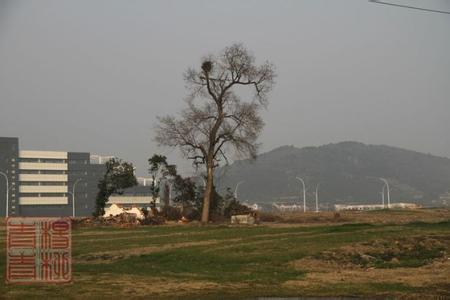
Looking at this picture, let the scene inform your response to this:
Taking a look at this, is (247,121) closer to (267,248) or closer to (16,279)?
(267,248)

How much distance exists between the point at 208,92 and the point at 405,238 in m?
32.6

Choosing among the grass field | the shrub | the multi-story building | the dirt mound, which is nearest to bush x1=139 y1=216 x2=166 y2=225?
the shrub

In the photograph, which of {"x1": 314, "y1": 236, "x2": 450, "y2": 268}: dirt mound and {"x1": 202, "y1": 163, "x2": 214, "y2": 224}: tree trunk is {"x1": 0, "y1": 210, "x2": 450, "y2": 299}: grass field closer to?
{"x1": 314, "y1": 236, "x2": 450, "y2": 268}: dirt mound

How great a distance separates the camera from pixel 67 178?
536 ft

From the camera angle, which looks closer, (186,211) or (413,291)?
(413,291)

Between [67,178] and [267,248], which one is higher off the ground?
[67,178]

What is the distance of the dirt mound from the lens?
2328 cm

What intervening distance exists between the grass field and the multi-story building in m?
123

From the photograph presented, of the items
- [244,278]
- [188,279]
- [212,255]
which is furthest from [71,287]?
[212,255]

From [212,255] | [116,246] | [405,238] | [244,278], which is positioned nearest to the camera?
[244,278]

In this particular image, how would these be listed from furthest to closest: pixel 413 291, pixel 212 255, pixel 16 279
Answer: pixel 212 255
pixel 16 279
pixel 413 291

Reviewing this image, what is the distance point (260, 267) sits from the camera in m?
22.0

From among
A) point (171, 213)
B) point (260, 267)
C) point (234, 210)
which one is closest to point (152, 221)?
point (171, 213)

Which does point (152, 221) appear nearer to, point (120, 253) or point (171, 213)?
point (171, 213)
